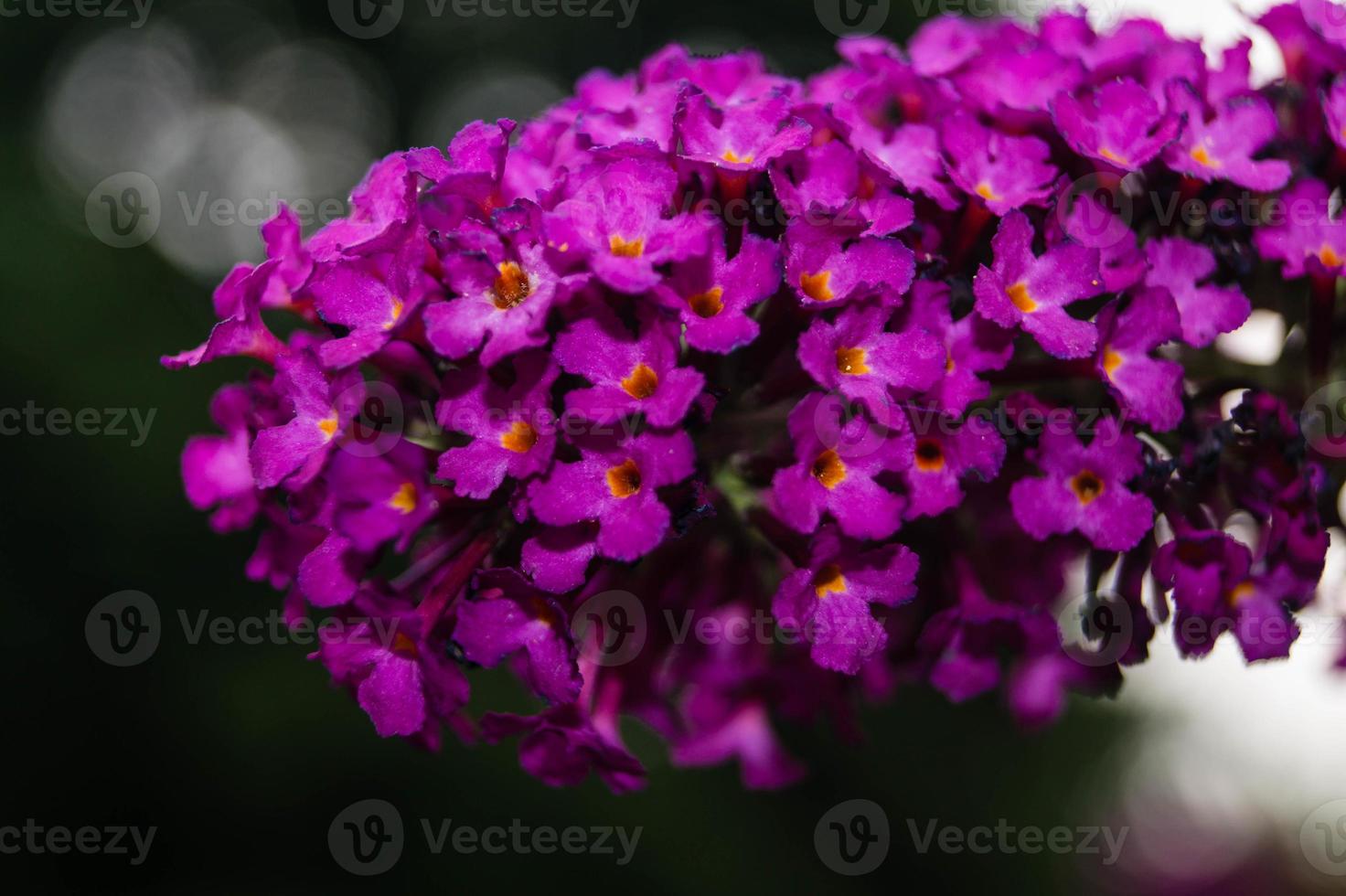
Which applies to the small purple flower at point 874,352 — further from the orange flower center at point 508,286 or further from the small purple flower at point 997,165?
the orange flower center at point 508,286

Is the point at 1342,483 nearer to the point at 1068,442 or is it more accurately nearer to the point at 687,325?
the point at 1068,442

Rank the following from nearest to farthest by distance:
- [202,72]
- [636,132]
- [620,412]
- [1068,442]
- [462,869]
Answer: [620,412] → [1068,442] → [636,132] → [462,869] → [202,72]

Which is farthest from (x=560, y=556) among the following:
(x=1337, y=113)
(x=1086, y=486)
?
(x=1337, y=113)

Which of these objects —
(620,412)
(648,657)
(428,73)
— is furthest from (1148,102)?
(428,73)

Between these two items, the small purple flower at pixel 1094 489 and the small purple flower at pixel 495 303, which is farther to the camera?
the small purple flower at pixel 1094 489

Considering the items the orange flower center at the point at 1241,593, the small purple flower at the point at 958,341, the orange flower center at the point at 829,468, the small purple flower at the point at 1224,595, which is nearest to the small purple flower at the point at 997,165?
the small purple flower at the point at 958,341

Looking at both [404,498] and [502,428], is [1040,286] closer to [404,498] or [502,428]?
[502,428]

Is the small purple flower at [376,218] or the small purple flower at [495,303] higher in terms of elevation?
the small purple flower at [376,218]
